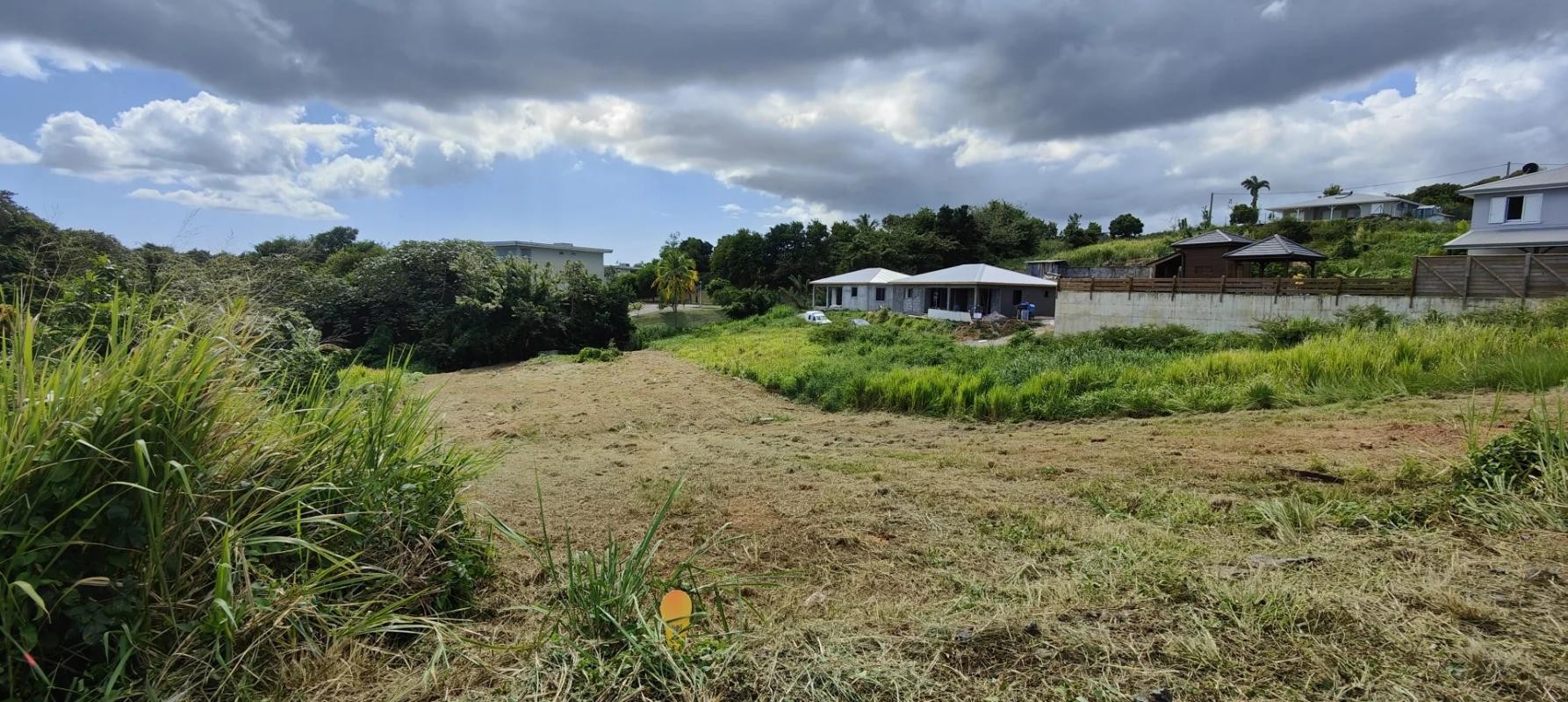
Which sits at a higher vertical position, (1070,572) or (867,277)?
(867,277)

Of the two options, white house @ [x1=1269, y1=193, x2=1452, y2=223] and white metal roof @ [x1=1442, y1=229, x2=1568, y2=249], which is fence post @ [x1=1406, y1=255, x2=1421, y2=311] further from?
white house @ [x1=1269, y1=193, x2=1452, y2=223]

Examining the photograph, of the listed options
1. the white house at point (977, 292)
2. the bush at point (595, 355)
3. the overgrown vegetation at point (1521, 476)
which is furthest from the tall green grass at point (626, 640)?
the white house at point (977, 292)

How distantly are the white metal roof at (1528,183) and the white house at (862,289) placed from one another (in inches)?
804

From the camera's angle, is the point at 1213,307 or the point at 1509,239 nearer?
the point at 1213,307

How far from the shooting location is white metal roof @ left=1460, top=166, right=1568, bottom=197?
20.5 m

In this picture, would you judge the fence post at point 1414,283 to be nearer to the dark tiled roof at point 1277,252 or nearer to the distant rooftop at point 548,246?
the dark tiled roof at point 1277,252

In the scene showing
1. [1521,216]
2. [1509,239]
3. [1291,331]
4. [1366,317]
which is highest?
[1521,216]

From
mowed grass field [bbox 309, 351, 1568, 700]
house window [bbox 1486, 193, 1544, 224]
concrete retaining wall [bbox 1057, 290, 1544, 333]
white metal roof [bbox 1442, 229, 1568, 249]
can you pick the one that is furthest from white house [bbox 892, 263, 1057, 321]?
mowed grass field [bbox 309, 351, 1568, 700]

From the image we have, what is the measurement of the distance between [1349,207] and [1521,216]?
29000mm

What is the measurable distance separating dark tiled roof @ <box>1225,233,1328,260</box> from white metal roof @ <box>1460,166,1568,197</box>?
7789 mm

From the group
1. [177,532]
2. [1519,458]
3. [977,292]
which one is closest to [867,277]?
[977,292]

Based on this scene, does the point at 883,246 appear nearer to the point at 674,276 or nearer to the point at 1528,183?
the point at 674,276

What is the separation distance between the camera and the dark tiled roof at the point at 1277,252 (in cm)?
1880

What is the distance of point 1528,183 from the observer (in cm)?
2125
